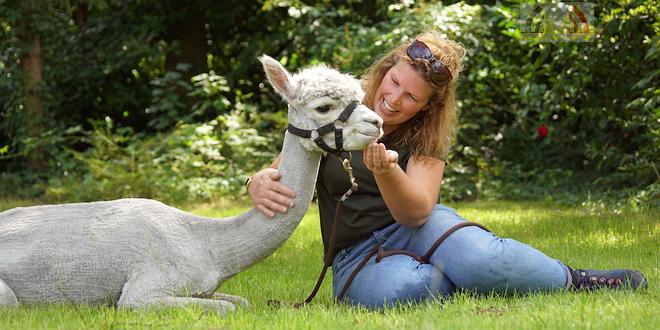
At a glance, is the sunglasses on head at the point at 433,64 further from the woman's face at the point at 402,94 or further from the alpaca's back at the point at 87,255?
the alpaca's back at the point at 87,255

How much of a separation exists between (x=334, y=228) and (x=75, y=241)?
1.16m

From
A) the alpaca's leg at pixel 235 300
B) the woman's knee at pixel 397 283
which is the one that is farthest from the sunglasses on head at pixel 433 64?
the alpaca's leg at pixel 235 300

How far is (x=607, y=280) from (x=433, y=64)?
4.20 ft

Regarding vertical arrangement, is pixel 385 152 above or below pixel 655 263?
above

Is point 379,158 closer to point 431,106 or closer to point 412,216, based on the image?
point 412,216

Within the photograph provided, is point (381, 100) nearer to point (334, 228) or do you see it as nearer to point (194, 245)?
point (334, 228)

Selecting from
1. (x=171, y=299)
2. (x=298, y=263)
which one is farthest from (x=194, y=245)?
(x=298, y=263)

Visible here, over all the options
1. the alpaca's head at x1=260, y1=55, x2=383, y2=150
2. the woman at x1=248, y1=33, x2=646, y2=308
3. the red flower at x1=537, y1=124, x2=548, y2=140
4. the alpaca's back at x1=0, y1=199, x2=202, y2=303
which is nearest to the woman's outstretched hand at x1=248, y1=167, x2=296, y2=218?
the woman at x1=248, y1=33, x2=646, y2=308

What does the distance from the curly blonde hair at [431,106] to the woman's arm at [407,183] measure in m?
0.08

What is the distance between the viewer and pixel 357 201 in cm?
423

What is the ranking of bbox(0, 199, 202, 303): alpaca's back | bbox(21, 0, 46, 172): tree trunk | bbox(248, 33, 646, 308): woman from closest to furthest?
bbox(0, 199, 202, 303): alpaca's back < bbox(248, 33, 646, 308): woman < bbox(21, 0, 46, 172): tree trunk

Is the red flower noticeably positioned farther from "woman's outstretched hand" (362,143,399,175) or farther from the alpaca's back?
the alpaca's back

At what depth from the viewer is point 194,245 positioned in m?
3.80

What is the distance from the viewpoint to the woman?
385cm
